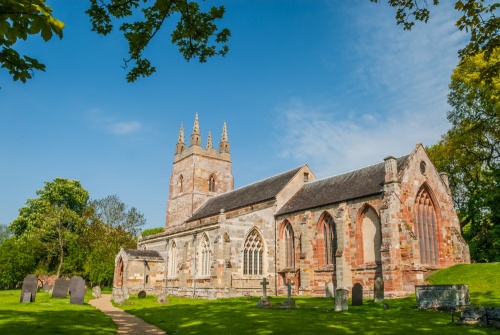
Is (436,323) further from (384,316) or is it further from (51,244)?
(51,244)

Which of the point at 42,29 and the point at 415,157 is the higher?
the point at 415,157

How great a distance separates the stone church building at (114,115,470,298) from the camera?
2633 cm

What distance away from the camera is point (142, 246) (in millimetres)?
45688

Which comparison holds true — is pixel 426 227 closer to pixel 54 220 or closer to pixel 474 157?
pixel 474 157

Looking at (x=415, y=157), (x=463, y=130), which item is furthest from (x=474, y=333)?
(x=463, y=130)

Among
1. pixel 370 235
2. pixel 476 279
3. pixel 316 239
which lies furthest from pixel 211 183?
pixel 476 279

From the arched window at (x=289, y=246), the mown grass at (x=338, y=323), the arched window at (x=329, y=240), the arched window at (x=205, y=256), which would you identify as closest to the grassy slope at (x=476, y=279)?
the mown grass at (x=338, y=323)

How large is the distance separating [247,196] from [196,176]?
11655 mm

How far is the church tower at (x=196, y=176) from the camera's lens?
167ft

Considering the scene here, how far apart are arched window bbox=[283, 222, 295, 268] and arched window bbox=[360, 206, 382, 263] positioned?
25.0 ft

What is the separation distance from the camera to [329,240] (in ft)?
100

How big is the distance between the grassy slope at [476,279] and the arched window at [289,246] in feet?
37.7

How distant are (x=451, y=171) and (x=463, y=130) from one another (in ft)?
17.2

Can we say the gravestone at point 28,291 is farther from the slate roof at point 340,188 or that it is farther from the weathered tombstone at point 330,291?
the slate roof at point 340,188
